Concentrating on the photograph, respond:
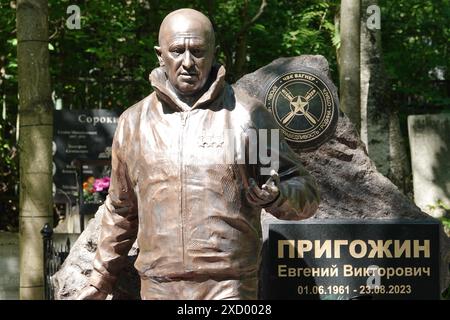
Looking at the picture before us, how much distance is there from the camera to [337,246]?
5.73m

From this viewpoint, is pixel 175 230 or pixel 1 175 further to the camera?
pixel 1 175

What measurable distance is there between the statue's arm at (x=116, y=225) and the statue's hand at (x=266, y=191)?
2.45 ft

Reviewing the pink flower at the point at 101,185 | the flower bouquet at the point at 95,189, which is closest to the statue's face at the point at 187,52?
the flower bouquet at the point at 95,189

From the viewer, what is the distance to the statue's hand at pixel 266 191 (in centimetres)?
401

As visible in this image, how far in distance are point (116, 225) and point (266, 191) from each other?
3.03ft

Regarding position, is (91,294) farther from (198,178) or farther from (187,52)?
(187,52)

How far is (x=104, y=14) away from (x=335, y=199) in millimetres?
6930

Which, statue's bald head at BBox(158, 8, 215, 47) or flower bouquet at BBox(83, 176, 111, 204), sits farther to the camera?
flower bouquet at BBox(83, 176, 111, 204)

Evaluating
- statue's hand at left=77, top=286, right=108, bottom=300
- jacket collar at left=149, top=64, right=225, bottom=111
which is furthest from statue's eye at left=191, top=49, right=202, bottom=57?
statue's hand at left=77, top=286, right=108, bottom=300

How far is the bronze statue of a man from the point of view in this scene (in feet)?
13.9

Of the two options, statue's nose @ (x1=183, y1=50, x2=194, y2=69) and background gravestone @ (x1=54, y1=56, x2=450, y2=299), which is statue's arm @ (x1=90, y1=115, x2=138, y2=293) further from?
background gravestone @ (x1=54, y1=56, x2=450, y2=299)

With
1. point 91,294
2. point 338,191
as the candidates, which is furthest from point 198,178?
point 338,191

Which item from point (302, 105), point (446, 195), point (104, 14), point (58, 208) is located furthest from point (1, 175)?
point (302, 105)
